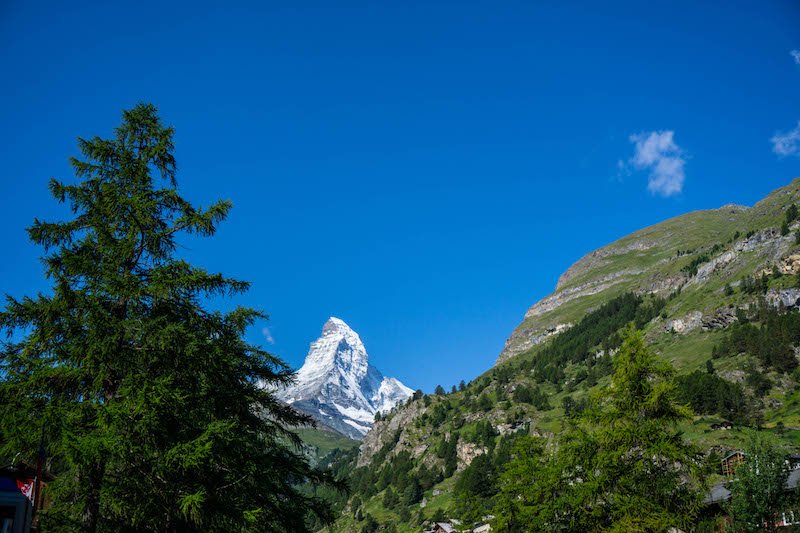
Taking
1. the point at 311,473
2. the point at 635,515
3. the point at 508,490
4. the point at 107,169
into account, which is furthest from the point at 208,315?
the point at 508,490

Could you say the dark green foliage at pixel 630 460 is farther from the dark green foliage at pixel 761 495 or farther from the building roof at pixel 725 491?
the building roof at pixel 725 491

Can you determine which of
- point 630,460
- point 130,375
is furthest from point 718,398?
point 130,375

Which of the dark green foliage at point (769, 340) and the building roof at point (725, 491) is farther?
the dark green foliage at point (769, 340)

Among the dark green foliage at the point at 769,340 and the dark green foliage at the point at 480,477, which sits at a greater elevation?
the dark green foliage at the point at 769,340

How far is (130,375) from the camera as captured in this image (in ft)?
44.0

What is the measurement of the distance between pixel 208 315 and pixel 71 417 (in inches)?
177

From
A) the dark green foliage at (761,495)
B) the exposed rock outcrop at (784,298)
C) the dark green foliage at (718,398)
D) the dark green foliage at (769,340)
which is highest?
the exposed rock outcrop at (784,298)

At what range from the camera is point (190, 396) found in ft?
47.6

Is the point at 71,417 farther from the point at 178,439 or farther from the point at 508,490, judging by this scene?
the point at 508,490

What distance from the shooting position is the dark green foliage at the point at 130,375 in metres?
12.7

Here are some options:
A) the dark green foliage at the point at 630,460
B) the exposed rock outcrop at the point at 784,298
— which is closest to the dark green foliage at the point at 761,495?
→ the dark green foliage at the point at 630,460

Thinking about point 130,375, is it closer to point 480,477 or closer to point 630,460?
point 630,460

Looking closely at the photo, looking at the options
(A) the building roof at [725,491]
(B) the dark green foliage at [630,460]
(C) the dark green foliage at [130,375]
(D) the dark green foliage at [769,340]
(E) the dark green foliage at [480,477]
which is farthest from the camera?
(D) the dark green foliage at [769,340]

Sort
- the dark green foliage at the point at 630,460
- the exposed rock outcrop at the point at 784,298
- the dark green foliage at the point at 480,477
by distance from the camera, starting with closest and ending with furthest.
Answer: the dark green foliage at the point at 630,460, the dark green foliage at the point at 480,477, the exposed rock outcrop at the point at 784,298
